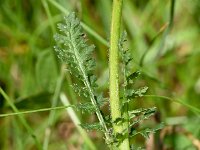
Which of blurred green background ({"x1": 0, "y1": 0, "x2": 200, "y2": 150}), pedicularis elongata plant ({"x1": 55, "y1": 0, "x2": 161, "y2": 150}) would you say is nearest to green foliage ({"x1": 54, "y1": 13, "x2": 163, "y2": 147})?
pedicularis elongata plant ({"x1": 55, "y1": 0, "x2": 161, "y2": 150})

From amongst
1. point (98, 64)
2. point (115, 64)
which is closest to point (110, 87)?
point (115, 64)

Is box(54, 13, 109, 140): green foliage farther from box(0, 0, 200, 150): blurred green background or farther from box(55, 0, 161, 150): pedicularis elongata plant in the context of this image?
box(0, 0, 200, 150): blurred green background

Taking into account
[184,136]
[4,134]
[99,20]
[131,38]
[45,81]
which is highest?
[99,20]

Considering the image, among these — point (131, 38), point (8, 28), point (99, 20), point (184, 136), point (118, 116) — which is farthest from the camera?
point (99, 20)

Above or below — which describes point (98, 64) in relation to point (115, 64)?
above

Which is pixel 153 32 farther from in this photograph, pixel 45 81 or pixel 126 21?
pixel 45 81

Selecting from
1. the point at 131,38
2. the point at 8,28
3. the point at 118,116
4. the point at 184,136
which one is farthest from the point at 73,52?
the point at 131,38

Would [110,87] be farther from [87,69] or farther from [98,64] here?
[98,64]
